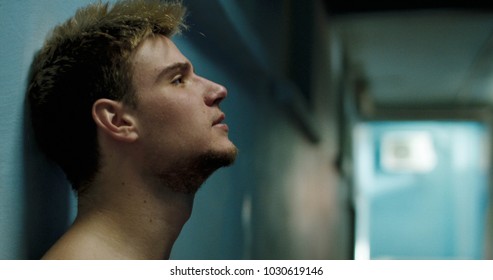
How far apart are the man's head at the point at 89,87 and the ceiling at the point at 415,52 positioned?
690 millimetres

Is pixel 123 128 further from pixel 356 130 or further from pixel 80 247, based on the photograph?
pixel 356 130

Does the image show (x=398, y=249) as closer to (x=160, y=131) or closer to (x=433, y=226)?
(x=433, y=226)

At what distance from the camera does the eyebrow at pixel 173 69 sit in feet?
2.32

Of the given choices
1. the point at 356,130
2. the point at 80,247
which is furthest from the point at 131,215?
the point at 356,130

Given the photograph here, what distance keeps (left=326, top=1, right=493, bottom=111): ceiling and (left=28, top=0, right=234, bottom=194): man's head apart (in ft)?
2.26

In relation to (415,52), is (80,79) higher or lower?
lower

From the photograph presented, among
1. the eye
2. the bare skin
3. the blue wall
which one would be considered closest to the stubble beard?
the bare skin

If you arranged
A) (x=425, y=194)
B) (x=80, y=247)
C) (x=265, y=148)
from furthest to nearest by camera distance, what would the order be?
(x=425, y=194) < (x=265, y=148) < (x=80, y=247)

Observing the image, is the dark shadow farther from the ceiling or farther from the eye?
the ceiling

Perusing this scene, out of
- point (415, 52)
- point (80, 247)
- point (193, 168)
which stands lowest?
point (80, 247)

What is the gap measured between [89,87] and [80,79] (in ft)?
0.05

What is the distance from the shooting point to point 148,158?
0.71 metres

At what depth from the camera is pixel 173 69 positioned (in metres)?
0.72
